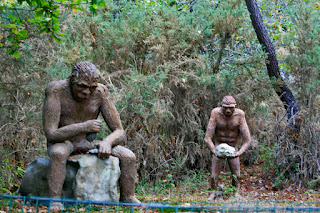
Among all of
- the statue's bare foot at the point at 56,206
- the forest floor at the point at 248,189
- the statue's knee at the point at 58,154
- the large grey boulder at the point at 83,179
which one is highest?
→ the statue's knee at the point at 58,154

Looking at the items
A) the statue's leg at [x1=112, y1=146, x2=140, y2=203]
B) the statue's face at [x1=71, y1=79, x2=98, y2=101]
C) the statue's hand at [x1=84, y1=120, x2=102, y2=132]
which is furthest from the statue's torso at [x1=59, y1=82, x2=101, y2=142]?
the statue's leg at [x1=112, y1=146, x2=140, y2=203]

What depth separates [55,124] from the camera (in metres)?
5.10

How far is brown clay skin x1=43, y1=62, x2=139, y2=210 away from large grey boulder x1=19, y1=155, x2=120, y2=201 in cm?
14

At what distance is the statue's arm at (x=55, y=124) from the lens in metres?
5.01

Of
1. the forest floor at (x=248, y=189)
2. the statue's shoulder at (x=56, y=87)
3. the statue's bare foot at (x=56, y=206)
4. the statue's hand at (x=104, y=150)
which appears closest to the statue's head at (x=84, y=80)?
the statue's shoulder at (x=56, y=87)

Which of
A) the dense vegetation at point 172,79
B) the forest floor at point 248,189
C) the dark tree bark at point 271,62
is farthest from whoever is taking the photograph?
the dark tree bark at point 271,62

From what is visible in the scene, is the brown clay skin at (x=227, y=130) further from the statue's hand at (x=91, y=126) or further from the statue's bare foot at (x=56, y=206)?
the statue's bare foot at (x=56, y=206)

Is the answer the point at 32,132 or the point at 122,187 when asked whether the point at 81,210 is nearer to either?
the point at 122,187

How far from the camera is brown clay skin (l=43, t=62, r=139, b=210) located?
484 cm

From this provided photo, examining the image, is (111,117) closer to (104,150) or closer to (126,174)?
(104,150)

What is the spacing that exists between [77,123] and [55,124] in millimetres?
281

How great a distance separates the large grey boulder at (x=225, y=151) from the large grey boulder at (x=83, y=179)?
256cm

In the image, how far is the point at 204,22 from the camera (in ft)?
36.5

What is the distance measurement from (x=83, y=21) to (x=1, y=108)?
3431 millimetres
